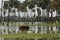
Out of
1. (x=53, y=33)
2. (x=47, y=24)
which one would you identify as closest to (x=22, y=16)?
(x=47, y=24)

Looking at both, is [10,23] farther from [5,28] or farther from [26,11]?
[26,11]

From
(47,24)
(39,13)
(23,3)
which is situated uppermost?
(23,3)

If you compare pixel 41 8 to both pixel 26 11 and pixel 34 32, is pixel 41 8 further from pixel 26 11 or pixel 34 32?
pixel 34 32

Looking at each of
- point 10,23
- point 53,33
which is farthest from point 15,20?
point 53,33

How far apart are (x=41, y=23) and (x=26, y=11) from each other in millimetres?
225

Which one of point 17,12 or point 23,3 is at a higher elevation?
point 23,3

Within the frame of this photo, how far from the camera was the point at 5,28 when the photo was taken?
1329 millimetres

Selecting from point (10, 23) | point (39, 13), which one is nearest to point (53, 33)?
point (39, 13)

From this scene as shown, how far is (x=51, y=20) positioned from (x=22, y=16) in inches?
13.4

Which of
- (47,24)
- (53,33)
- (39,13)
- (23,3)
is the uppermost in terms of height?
(23,3)

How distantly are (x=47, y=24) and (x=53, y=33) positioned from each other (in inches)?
5.0

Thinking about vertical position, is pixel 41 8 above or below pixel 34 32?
above

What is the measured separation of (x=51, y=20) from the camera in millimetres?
1325

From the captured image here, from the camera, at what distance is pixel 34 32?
1324 mm
